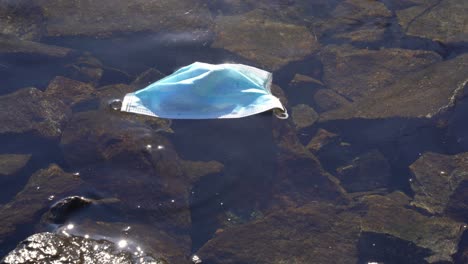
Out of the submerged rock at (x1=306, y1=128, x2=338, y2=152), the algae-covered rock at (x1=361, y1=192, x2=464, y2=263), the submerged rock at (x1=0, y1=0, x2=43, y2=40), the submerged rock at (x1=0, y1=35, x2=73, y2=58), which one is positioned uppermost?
the submerged rock at (x1=0, y1=0, x2=43, y2=40)

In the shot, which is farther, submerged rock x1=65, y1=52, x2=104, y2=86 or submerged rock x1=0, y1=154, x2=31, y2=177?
submerged rock x1=65, y1=52, x2=104, y2=86

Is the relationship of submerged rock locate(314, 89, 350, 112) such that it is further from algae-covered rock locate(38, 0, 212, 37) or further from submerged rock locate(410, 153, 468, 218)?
algae-covered rock locate(38, 0, 212, 37)

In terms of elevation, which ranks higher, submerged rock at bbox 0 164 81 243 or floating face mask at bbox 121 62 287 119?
floating face mask at bbox 121 62 287 119

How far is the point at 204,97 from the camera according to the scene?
4375 millimetres

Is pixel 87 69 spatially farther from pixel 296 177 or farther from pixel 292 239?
pixel 292 239

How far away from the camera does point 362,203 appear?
4070 millimetres

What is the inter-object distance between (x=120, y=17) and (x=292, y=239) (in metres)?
3.20

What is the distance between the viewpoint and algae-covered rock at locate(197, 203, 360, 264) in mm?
3576

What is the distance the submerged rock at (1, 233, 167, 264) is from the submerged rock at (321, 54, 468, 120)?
7.54ft

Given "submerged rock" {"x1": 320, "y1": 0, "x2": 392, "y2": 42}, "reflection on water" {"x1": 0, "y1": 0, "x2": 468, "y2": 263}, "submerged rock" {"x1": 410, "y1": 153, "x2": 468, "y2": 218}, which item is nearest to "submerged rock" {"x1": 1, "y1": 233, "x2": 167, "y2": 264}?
"reflection on water" {"x1": 0, "y1": 0, "x2": 468, "y2": 263}

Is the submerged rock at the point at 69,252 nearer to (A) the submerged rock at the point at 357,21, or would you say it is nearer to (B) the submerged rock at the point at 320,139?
(B) the submerged rock at the point at 320,139

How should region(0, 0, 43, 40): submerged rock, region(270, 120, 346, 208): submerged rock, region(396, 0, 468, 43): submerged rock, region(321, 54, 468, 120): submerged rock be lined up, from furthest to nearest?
region(396, 0, 468, 43): submerged rock → region(0, 0, 43, 40): submerged rock → region(321, 54, 468, 120): submerged rock → region(270, 120, 346, 208): submerged rock

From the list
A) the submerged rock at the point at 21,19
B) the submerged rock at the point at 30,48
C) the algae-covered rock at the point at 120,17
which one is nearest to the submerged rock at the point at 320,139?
the algae-covered rock at the point at 120,17

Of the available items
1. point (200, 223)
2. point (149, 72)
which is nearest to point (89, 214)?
point (200, 223)
